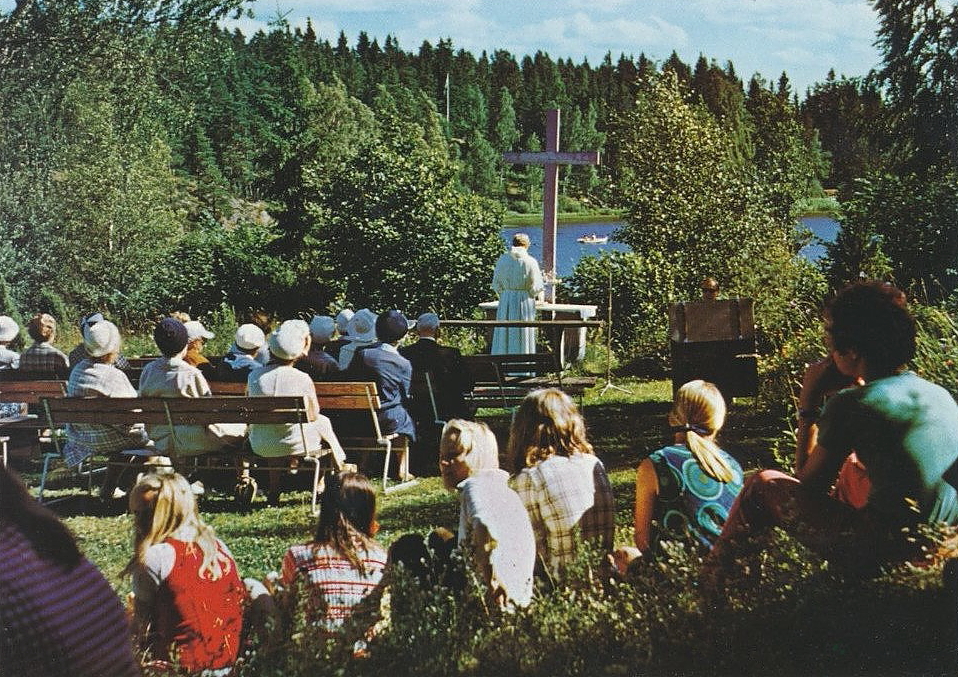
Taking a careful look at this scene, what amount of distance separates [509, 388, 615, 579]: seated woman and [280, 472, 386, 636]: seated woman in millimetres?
727

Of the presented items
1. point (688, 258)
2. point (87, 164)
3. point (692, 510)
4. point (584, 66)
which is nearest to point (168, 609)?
point (692, 510)

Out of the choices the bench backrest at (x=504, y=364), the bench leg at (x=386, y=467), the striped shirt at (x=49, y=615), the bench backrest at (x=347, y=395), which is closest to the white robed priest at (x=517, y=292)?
the bench backrest at (x=504, y=364)

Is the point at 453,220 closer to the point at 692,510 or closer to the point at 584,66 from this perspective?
the point at 584,66

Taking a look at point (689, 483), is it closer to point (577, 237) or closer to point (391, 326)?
point (391, 326)

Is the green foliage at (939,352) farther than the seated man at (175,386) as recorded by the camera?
No

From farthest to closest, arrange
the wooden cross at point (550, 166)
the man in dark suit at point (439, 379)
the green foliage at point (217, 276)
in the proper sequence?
the green foliage at point (217, 276) → the wooden cross at point (550, 166) → the man in dark suit at point (439, 379)

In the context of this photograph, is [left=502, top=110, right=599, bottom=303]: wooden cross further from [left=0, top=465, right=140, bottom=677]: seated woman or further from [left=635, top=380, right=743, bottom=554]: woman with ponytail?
[left=0, top=465, right=140, bottom=677]: seated woman

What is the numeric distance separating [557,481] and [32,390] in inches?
189

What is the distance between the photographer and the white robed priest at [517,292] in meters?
12.9

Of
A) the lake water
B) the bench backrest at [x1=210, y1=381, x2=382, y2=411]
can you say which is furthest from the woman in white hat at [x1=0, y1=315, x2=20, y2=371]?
the lake water

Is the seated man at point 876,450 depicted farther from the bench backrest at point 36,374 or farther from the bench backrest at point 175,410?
the bench backrest at point 36,374

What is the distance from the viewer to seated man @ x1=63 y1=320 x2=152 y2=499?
7.04m

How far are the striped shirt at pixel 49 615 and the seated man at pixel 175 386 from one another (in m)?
4.64

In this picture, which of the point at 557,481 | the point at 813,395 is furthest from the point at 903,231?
the point at 557,481
